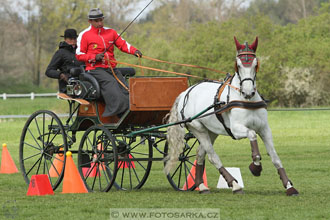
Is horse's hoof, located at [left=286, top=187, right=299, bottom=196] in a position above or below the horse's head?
below

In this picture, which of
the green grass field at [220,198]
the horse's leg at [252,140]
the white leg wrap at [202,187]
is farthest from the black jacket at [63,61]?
the horse's leg at [252,140]

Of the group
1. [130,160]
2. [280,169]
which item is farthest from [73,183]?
[280,169]

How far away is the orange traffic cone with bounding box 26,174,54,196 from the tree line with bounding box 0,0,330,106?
22989 millimetres

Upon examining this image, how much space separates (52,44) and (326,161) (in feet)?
164

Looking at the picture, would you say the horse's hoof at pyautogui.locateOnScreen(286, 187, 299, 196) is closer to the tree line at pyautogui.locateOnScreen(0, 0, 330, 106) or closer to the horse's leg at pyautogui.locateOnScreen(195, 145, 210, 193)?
the horse's leg at pyautogui.locateOnScreen(195, 145, 210, 193)

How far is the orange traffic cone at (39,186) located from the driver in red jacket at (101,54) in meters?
1.19

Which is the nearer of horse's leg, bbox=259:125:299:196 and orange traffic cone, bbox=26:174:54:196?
horse's leg, bbox=259:125:299:196

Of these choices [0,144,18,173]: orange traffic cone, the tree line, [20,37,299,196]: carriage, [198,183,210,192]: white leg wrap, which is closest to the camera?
[20,37,299,196]: carriage

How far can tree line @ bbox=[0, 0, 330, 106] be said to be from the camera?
34406mm

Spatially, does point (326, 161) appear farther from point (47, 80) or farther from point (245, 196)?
point (47, 80)

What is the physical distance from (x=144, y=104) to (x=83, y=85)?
0.92 m

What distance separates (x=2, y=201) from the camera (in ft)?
28.9

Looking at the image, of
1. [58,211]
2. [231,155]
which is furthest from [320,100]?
[58,211]

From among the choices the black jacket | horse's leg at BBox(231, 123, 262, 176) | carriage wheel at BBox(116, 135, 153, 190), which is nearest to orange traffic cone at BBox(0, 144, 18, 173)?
carriage wheel at BBox(116, 135, 153, 190)
